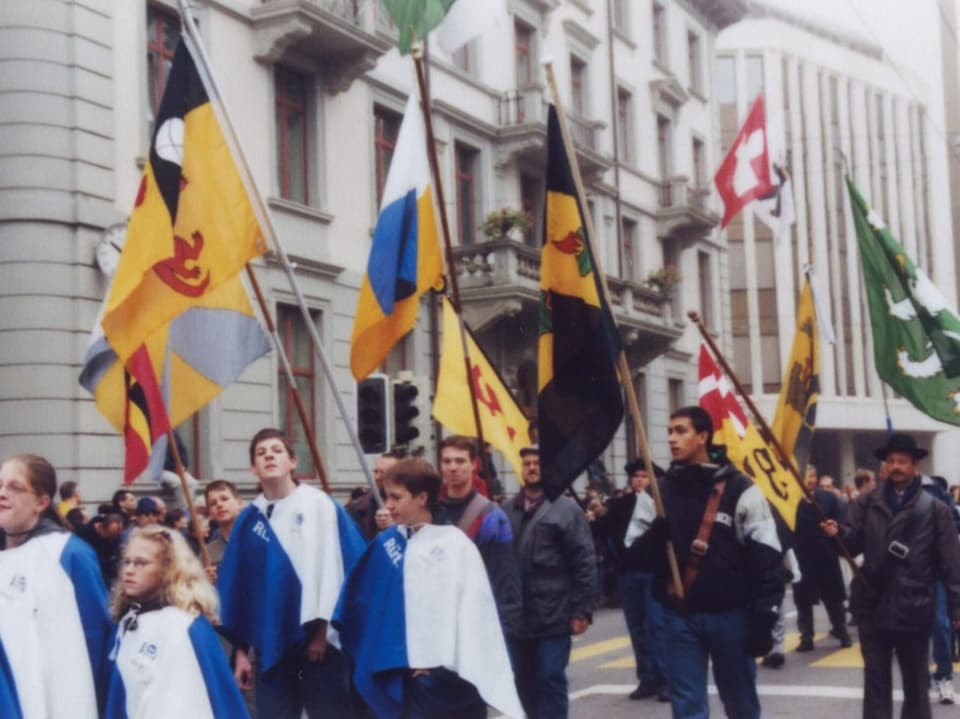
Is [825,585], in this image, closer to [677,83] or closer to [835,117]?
[677,83]

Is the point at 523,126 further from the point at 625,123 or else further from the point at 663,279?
the point at 625,123

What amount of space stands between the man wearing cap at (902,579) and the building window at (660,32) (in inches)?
1115

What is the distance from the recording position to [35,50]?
1661 centimetres

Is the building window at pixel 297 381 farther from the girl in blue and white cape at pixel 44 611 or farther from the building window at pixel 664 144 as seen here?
the building window at pixel 664 144

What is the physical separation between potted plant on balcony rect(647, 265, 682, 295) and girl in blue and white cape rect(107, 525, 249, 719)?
26.2m

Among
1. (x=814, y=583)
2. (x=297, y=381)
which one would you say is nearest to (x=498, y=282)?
(x=297, y=381)

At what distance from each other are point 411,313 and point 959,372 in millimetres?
4707

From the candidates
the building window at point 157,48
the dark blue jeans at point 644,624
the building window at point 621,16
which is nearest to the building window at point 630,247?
the building window at point 621,16

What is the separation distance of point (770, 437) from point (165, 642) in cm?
506

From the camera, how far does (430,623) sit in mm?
6219

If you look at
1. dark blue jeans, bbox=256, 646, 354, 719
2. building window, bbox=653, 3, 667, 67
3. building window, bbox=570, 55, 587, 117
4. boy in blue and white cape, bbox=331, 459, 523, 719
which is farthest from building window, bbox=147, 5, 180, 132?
building window, bbox=653, 3, 667, 67

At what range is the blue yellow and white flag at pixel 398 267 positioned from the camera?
8484 millimetres

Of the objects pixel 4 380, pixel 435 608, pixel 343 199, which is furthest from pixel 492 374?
pixel 343 199

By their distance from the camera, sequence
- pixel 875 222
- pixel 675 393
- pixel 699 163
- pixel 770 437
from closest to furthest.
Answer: pixel 770 437
pixel 875 222
pixel 675 393
pixel 699 163
